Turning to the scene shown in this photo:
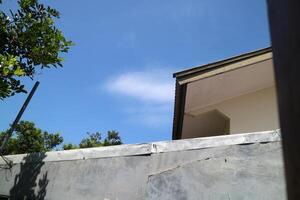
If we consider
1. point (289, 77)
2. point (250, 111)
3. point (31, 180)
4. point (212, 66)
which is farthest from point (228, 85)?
point (289, 77)

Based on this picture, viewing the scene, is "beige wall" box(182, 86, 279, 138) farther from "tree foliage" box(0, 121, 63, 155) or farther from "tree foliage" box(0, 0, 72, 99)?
"tree foliage" box(0, 121, 63, 155)

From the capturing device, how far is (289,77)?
77 cm

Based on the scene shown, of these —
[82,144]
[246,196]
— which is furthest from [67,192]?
[82,144]

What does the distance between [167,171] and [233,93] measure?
4284 mm

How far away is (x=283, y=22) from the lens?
0.83 meters

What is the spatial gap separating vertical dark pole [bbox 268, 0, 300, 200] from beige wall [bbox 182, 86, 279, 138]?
7249 millimetres

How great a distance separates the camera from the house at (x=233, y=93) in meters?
7.25

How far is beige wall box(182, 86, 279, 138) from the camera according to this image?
795 centimetres

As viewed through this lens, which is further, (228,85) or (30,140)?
(30,140)

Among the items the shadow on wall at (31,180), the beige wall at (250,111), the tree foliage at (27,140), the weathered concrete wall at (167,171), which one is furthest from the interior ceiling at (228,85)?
the tree foliage at (27,140)

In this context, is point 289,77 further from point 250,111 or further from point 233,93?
point 233,93

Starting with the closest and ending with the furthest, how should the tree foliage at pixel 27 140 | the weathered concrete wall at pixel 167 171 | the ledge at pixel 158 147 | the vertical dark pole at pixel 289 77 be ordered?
1. the vertical dark pole at pixel 289 77
2. the weathered concrete wall at pixel 167 171
3. the ledge at pixel 158 147
4. the tree foliage at pixel 27 140

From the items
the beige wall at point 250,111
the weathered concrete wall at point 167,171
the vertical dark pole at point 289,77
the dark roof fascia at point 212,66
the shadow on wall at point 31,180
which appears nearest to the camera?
the vertical dark pole at point 289,77

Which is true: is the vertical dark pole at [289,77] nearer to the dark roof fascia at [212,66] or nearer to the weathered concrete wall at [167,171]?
the weathered concrete wall at [167,171]
